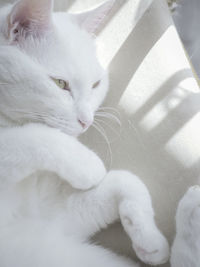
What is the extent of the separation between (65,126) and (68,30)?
0.96ft

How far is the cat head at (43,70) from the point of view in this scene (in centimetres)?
73

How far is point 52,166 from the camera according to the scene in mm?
717

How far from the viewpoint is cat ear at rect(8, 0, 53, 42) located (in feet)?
2.28

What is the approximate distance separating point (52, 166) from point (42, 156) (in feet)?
0.13

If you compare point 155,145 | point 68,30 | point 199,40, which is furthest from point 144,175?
point 199,40

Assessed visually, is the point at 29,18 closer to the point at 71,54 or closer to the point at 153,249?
the point at 71,54

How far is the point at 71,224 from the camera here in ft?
2.68

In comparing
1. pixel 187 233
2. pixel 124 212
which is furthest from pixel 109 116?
pixel 187 233

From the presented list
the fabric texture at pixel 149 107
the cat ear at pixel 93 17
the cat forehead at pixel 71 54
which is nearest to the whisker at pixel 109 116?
the fabric texture at pixel 149 107

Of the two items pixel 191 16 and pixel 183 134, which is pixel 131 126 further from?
pixel 191 16

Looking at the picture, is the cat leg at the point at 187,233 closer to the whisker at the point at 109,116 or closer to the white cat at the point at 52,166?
the white cat at the point at 52,166

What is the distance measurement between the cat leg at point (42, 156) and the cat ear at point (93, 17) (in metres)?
0.37

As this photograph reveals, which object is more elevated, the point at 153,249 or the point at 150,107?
the point at 150,107

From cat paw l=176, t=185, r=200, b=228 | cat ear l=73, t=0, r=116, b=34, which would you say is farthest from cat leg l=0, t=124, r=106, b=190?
cat ear l=73, t=0, r=116, b=34
